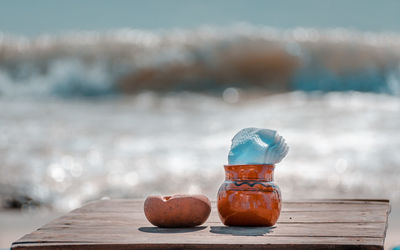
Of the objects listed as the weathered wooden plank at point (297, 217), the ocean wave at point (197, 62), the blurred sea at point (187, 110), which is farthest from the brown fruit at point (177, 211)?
the ocean wave at point (197, 62)

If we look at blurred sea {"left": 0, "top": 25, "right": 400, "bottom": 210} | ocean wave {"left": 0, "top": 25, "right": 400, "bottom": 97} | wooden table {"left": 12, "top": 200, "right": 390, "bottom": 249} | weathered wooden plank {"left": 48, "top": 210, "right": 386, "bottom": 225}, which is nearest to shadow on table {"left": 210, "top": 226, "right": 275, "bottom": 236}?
wooden table {"left": 12, "top": 200, "right": 390, "bottom": 249}

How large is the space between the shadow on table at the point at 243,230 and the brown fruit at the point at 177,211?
0.07 metres

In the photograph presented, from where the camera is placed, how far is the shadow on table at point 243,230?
164cm

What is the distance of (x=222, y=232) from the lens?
5.53 feet

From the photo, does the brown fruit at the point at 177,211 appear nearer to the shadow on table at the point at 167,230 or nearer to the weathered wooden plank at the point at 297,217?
the shadow on table at the point at 167,230

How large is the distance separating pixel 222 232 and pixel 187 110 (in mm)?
10559

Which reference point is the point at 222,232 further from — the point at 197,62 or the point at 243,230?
the point at 197,62

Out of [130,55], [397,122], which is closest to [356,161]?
[397,122]

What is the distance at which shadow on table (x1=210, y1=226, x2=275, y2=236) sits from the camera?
164 cm

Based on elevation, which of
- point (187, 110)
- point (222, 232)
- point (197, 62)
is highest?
point (197, 62)

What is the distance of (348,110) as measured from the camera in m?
11.5

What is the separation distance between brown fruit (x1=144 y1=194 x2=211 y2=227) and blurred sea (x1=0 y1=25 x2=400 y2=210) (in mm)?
4073

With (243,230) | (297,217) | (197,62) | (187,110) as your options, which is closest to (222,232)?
(243,230)

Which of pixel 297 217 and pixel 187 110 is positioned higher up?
pixel 187 110
